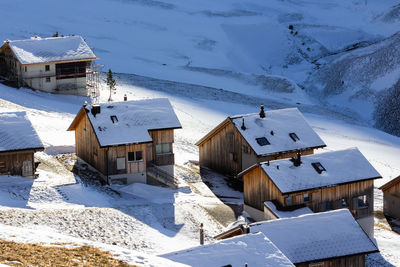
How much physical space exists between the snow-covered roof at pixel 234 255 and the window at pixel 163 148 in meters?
25.6

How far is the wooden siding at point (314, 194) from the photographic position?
44.7m

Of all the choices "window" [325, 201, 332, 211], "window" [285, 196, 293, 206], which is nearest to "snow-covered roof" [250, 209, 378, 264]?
"window" [285, 196, 293, 206]

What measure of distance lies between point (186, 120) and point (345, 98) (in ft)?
140

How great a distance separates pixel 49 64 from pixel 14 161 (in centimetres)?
3271

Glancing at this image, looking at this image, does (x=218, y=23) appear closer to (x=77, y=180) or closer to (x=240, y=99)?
(x=240, y=99)

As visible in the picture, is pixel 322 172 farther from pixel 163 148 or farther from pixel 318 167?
pixel 163 148

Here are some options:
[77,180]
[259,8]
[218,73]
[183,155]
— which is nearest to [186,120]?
[183,155]

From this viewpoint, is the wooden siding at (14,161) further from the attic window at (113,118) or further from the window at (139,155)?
the window at (139,155)

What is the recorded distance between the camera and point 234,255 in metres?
27.6

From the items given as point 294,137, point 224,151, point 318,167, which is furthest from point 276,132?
point 318,167

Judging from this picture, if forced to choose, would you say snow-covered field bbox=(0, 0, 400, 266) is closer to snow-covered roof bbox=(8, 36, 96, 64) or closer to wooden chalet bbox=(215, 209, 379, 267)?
snow-covered roof bbox=(8, 36, 96, 64)

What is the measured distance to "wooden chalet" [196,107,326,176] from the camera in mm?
54562

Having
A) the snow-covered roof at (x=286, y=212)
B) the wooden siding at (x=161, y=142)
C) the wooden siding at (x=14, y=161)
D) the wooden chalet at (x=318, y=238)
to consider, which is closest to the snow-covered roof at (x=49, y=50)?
the wooden siding at (x=161, y=142)

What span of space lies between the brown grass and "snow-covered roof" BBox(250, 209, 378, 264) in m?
9.88
